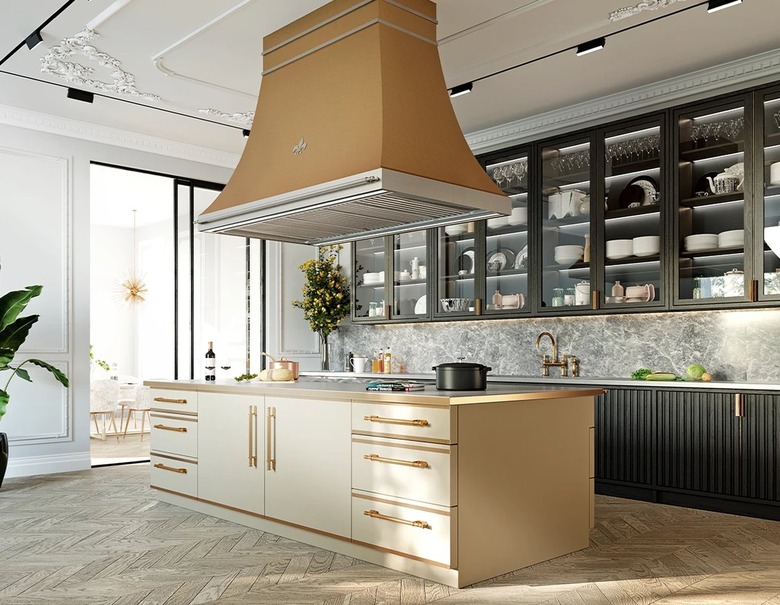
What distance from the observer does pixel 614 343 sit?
228 inches

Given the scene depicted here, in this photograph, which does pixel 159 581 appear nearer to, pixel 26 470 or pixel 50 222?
pixel 26 470

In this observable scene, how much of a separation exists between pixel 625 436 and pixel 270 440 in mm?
2497

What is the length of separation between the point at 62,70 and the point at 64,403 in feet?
8.87

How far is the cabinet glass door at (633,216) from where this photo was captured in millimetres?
5277

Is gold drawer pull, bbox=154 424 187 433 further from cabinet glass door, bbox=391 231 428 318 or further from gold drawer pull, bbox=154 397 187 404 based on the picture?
cabinet glass door, bbox=391 231 428 318

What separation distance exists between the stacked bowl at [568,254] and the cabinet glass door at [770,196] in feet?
4.32

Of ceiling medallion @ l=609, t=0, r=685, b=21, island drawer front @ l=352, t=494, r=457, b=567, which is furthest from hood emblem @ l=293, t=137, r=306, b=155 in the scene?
ceiling medallion @ l=609, t=0, r=685, b=21

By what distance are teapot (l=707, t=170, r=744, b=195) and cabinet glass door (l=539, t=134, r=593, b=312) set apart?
3.00 ft

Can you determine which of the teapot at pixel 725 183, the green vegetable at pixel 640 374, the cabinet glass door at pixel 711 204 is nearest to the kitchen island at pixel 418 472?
the green vegetable at pixel 640 374

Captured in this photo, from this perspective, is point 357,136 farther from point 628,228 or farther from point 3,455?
point 3,455

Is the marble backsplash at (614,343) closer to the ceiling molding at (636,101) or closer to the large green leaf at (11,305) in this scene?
the ceiling molding at (636,101)

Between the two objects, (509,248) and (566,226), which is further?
(509,248)

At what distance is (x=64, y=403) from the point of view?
631 cm

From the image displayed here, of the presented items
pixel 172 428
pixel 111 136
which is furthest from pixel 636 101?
pixel 111 136
